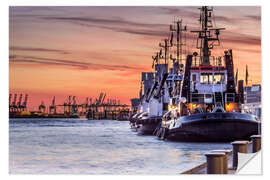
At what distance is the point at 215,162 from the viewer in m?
10.8

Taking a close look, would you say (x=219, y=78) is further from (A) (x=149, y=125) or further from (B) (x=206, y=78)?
(A) (x=149, y=125)

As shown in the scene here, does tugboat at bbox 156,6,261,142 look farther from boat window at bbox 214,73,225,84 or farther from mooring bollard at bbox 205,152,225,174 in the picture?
mooring bollard at bbox 205,152,225,174

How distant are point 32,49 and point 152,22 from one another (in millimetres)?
3823

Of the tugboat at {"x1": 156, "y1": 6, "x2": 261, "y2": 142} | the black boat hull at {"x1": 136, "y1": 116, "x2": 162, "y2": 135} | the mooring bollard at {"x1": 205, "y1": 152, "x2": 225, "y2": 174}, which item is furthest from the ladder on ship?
the mooring bollard at {"x1": 205, "y1": 152, "x2": 225, "y2": 174}

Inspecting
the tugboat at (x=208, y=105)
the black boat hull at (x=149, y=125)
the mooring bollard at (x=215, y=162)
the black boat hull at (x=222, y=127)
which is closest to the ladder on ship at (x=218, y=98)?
the tugboat at (x=208, y=105)

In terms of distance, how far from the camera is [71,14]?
16.1 meters

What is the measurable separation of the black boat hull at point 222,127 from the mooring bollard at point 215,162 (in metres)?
14.1

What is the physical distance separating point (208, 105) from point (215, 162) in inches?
694

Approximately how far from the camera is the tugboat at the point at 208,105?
25062mm

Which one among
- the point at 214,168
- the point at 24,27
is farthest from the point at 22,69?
the point at 214,168

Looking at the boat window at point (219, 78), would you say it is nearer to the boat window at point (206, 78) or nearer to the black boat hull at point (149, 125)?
the boat window at point (206, 78)

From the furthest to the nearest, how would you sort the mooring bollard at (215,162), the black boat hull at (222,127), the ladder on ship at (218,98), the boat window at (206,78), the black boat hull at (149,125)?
the black boat hull at (149,125) < the ladder on ship at (218,98) < the boat window at (206,78) < the black boat hull at (222,127) < the mooring bollard at (215,162)
